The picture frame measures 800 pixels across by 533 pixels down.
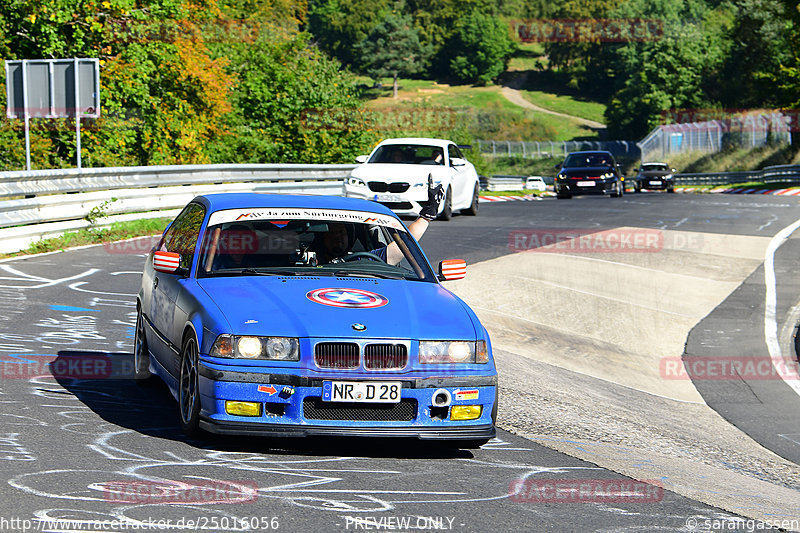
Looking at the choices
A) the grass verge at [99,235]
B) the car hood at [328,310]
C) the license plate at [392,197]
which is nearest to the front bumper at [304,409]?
the car hood at [328,310]

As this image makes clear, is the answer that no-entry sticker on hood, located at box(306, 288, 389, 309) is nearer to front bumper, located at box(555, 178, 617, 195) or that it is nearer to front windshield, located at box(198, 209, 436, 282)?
front windshield, located at box(198, 209, 436, 282)

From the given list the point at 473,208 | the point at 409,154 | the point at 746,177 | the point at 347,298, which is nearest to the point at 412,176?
the point at 409,154

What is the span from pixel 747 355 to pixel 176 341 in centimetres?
926

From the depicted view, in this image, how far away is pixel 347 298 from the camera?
253 inches

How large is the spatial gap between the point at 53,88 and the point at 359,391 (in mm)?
14850

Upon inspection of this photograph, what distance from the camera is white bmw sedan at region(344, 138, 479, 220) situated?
20797 mm

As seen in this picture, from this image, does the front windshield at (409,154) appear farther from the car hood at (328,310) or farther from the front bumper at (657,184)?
the front bumper at (657,184)

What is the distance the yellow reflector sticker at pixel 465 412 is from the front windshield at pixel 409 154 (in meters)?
15.8

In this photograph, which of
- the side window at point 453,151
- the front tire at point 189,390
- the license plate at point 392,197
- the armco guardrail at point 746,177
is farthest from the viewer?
the armco guardrail at point 746,177

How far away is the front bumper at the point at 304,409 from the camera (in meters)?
5.86

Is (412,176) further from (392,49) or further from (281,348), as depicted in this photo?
(392,49)

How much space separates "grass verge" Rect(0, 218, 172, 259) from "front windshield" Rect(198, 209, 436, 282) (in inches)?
368

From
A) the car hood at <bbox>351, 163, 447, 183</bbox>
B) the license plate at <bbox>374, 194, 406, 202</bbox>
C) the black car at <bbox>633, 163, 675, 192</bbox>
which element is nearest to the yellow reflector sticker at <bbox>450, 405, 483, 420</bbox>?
the license plate at <bbox>374, 194, 406, 202</bbox>

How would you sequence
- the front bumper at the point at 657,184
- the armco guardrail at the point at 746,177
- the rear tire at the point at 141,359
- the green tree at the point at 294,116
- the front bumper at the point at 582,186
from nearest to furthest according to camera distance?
the rear tire at the point at 141,359 → the green tree at the point at 294,116 → the front bumper at the point at 582,186 → the front bumper at the point at 657,184 → the armco guardrail at the point at 746,177
